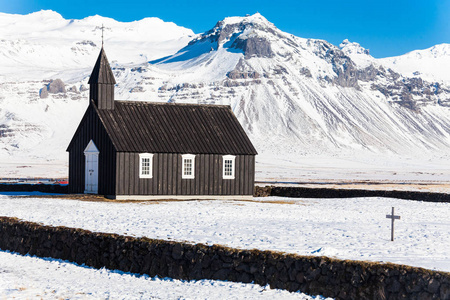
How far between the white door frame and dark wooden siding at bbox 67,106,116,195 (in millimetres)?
396

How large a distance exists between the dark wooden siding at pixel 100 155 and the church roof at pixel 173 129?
667 mm

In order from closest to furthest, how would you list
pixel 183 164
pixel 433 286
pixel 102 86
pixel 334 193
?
pixel 433 286 → pixel 183 164 → pixel 102 86 → pixel 334 193

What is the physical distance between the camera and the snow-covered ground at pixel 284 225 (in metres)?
18.5

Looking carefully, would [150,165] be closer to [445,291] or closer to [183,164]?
[183,164]

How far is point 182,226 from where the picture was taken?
23.8 meters

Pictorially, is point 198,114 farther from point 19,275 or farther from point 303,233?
point 19,275

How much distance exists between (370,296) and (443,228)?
1163cm

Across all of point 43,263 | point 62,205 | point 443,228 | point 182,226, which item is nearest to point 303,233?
point 182,226

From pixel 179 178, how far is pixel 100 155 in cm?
497

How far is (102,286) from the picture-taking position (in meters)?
17.9

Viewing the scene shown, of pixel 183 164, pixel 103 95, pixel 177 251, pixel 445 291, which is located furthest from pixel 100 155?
pixel 445 291

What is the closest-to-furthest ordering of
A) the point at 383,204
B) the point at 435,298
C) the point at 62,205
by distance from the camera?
the point at 435,298 < the point at 62,205 < the point at 383,204

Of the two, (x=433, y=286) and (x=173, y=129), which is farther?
(x=173, y=129)

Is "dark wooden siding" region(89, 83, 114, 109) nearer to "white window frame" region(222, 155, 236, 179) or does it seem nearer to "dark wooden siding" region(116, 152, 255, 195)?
"dark wooden siding" region(116, 152, 255, 195)
